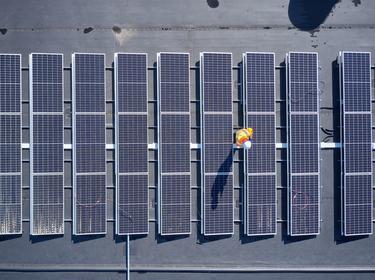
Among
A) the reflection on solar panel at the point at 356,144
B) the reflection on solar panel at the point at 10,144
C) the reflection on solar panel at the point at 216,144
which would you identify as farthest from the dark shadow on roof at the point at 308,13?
the reflection on solar panel at the point at 10,144

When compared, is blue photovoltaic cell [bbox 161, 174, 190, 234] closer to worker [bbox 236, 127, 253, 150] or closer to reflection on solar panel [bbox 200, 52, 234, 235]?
reflection on solar panel [bbox 200, 52, 234, 235]

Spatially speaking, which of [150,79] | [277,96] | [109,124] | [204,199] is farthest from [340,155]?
[109,124]

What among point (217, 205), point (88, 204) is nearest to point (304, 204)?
point (217, 205)

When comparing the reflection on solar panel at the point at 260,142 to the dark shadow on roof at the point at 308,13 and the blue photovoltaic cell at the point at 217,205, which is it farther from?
the dark shadow on roof at the point at 308,13

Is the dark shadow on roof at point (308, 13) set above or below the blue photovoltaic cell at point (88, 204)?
above

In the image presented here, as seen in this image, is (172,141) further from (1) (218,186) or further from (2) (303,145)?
(2) (303,145)

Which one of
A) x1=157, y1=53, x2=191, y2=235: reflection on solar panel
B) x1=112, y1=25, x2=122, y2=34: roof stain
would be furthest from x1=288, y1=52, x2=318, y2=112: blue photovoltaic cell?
Answer: x1=112, y1=25, x2=122, y2=34: roof stain

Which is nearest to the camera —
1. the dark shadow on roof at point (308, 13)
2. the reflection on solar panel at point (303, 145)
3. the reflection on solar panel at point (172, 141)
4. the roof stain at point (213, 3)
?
the reflection on solar panel at point (172, 141)
